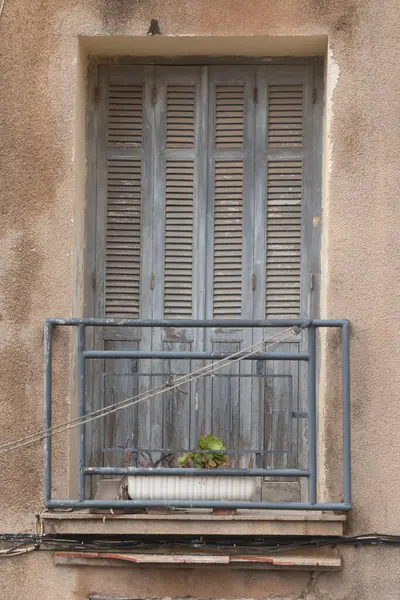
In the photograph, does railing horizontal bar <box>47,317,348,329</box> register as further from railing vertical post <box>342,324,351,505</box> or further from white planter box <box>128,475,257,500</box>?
white planter box <box>128,475,257,500</box>

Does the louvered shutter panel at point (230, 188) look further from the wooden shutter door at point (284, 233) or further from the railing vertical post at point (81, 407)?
the railing vertical post at point (81, 407)

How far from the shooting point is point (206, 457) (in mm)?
6590

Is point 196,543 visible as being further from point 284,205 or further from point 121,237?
point 284,205

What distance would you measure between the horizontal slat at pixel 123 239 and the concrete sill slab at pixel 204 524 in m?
1.38

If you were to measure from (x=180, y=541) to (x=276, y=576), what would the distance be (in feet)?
2.05

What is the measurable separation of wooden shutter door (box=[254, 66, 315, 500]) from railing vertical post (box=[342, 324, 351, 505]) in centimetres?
56

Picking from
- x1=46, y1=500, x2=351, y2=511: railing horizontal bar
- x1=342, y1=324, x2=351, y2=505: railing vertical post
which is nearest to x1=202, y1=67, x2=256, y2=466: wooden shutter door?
x1=46, y1=500, x2=351, y2=511: railing horizontal bar

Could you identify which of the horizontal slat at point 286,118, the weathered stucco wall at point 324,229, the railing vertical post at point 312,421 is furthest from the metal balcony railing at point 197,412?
the horizontal slat at point 286,118

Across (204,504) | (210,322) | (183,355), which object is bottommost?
(204,504)

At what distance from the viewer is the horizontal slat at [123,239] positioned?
729 cm

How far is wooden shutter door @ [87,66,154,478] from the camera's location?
23.6ft

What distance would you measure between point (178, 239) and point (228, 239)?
330 millimetres

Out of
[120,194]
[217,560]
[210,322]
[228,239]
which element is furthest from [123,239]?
[217,560]

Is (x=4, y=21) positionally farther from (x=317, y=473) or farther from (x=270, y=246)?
(x=317, y=473)
